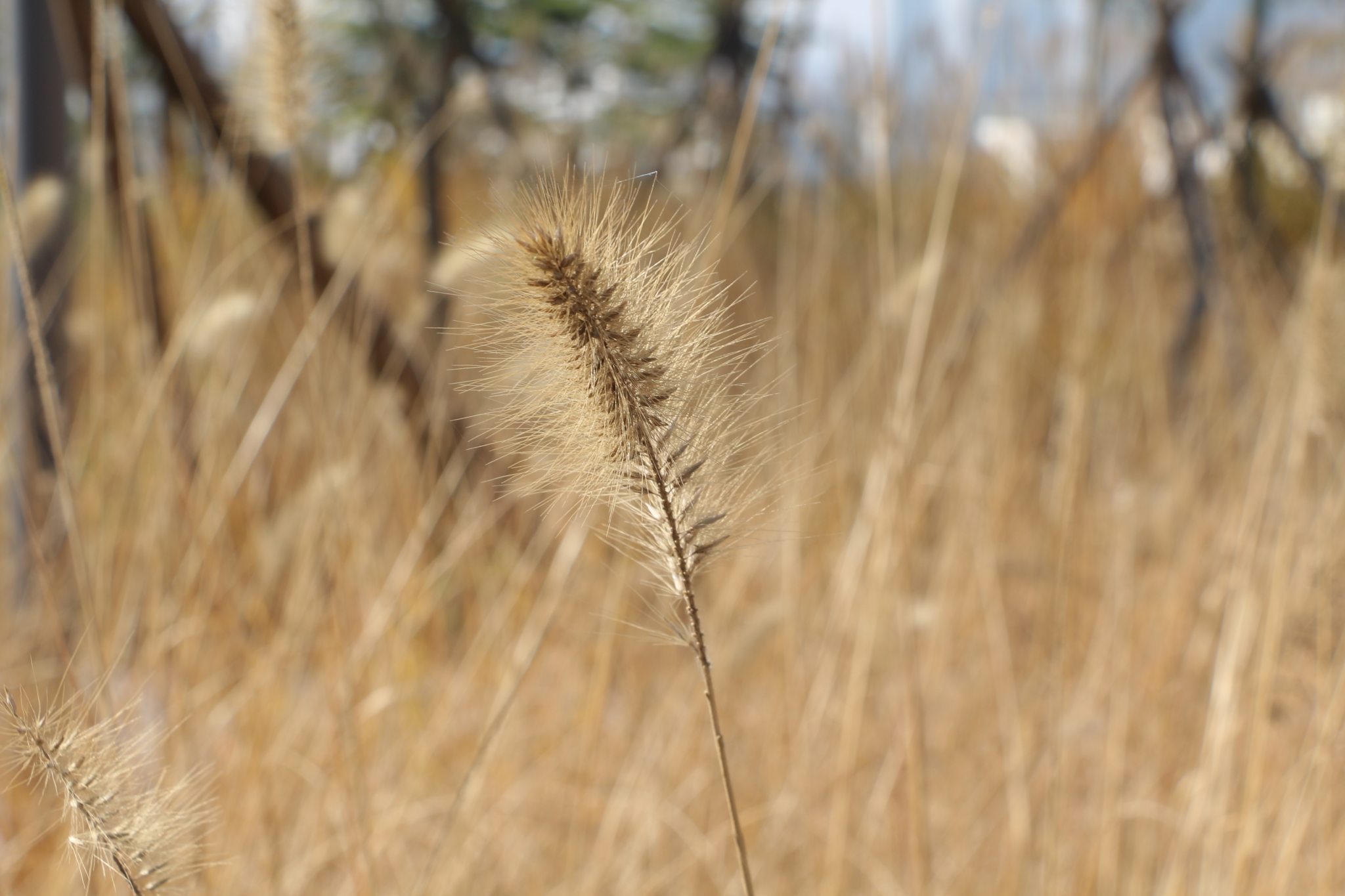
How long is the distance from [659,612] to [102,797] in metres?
0.18

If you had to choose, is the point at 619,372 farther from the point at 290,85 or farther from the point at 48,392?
the point at 290,85

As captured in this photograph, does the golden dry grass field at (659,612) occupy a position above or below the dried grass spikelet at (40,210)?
below

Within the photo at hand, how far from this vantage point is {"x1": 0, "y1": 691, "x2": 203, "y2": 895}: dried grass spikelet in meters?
0.31

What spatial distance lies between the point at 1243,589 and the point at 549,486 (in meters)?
0.68

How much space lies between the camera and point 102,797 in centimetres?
33

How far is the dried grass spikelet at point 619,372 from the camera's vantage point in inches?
11.9

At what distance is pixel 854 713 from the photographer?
752 millimetres

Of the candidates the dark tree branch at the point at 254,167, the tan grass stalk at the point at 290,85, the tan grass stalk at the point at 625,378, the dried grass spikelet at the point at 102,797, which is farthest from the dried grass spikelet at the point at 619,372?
the dark tree branch at the point at 254,167

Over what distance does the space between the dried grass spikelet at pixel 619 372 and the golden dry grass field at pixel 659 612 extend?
0.02 meters

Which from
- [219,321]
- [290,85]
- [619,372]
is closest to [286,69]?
[290,85]

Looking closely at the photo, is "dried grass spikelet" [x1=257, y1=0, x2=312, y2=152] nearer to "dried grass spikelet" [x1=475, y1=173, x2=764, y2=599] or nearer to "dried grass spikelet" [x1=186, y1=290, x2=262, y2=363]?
"dried grass spikelet" [x1=186, y1=290, x2=262, y2=363]

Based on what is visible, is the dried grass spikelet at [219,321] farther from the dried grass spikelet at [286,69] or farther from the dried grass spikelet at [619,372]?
the dried grass spikelet at [619,372]

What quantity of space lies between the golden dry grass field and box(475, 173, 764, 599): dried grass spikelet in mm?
22

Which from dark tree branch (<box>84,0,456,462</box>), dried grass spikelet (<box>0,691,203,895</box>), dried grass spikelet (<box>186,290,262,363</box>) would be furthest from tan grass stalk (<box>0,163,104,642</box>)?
dark tree branch (<box>84,0,456,462</box>)
